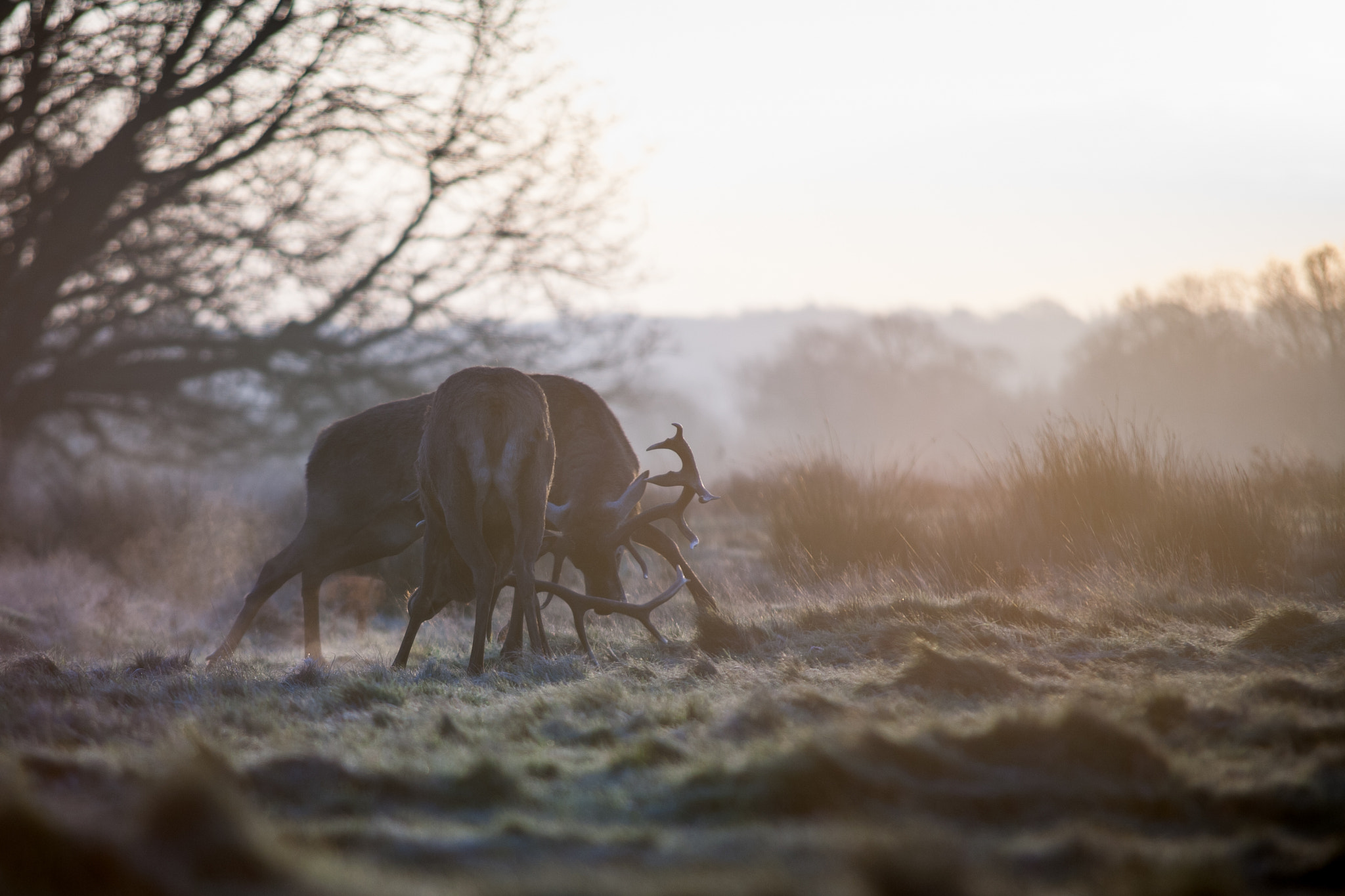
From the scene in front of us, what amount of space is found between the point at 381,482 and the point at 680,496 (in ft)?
8.57

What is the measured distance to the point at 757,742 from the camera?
4094 millimetres

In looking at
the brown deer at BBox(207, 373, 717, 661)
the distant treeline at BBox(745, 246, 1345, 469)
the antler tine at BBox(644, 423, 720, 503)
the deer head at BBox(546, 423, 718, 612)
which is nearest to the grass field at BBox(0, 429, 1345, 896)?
the deer head at BBox(546, 423, 718, 612)

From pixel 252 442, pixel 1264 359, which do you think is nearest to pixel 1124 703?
pixel 252 442

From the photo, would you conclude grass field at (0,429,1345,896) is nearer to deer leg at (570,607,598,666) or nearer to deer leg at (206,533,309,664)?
deer leg at (570,607,598,666)

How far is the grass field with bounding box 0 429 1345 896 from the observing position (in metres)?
2.45

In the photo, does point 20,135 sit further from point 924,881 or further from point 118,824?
point 924,881

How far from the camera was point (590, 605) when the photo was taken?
23.3ft

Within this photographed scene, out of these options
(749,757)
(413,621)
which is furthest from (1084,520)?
(749,757)

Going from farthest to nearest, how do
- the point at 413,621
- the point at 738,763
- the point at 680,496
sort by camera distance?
the point at 680,496 → the point at 413,621 → the point at 738,763

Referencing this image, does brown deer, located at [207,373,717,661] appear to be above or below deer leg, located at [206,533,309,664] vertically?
above

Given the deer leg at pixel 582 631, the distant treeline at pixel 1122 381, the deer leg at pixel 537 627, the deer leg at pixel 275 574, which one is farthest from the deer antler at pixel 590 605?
the distant treeline at pixel 1122 381

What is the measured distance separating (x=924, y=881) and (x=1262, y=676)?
3575 millimetres

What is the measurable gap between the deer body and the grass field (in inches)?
25.3

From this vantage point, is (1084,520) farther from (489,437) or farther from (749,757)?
(749,757)
